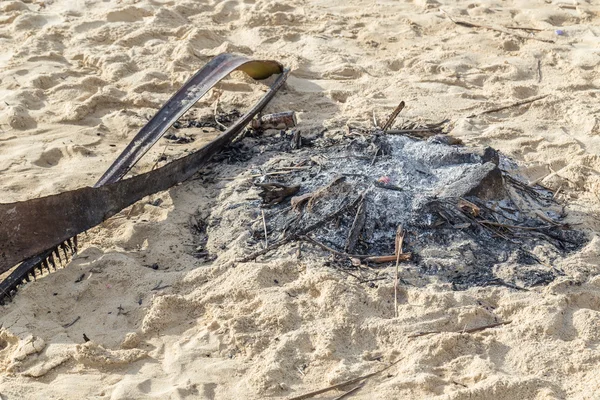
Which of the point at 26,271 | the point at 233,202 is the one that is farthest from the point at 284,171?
the point at 26,271

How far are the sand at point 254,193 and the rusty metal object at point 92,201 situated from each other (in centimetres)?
11

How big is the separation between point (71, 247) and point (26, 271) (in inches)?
10.4

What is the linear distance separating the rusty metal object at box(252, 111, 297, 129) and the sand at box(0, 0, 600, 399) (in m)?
0.19

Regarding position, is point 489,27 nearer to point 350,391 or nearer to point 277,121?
point 277,121

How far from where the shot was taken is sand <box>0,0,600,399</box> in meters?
2.82

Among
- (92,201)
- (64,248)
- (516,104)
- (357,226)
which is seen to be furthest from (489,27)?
(64,248)

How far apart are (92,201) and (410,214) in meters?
1.52

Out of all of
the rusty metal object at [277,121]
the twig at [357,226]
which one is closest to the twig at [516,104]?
the rusty metal object at [277,121]

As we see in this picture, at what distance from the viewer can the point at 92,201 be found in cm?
345

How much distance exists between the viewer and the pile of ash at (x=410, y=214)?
3.33m

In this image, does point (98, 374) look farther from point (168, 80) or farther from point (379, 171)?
point (168, 80)

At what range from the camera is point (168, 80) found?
5055mm

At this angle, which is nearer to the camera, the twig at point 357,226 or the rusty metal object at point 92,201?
the rusty metal object at point 92,201

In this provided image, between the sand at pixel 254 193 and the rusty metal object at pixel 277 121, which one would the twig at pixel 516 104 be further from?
the rusty metal object at pixel 277 121
